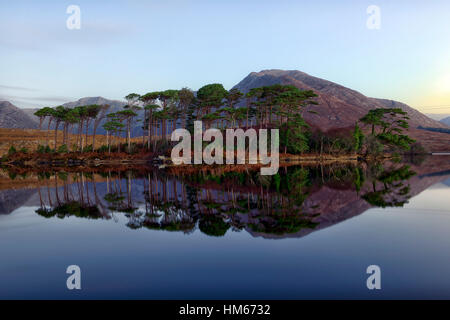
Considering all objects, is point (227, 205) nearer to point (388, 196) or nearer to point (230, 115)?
point (388, 196)

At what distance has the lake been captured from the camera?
6078 millimetres

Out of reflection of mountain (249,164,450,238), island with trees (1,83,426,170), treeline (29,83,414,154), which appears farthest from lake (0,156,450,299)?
treeline (29,83,414,154)

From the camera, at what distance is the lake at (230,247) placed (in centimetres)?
608

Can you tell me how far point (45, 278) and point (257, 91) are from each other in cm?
6599

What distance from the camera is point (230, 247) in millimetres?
8711

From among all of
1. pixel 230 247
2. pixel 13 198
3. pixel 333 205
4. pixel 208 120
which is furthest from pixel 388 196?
pixel 208 120

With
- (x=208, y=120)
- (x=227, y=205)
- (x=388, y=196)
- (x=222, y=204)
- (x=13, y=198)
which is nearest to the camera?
(x=227, y=205)

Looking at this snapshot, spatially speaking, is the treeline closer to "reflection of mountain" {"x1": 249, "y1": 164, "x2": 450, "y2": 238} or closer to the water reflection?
the water reflection

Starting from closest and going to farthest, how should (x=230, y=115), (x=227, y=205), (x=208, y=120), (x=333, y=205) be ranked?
(x=333, y=205), (x=227, y=205), (x=208, y=120), (x=230, y=115)

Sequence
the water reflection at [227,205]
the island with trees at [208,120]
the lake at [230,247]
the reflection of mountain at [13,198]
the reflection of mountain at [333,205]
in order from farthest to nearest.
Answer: the island with trees at [208,120] < the reflection of mountain at [13,198] < the reflection of mountain at [333,205] < the water reflection at [227,205] < the lake at [230,247]

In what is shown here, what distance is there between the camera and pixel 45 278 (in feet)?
22.3

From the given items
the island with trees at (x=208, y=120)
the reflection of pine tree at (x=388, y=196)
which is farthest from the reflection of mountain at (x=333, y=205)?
the island with trees at (x=208, y=120)

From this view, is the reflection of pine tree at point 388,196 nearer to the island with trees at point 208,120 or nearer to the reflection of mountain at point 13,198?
the reflection of mountain at point 13,198
